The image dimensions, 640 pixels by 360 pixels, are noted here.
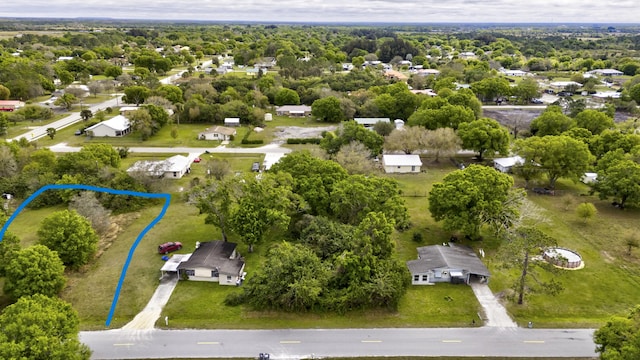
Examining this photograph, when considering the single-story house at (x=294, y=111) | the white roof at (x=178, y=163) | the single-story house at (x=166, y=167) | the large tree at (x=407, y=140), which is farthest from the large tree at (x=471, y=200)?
the single-story house at (x=294, y=111)

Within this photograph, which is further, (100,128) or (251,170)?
(100,128)

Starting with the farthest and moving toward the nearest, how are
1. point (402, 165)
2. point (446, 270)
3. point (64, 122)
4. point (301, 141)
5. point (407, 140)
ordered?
point (64, 122), point (301, 141), point (407, 140), point (402, 165), point (446, 270)

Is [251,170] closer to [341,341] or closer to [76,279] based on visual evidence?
[76,279]

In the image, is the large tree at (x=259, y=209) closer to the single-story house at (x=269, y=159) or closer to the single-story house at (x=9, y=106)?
the single-story house at (x=269, y=159)

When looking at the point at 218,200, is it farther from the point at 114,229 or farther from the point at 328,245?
the point at 114,229

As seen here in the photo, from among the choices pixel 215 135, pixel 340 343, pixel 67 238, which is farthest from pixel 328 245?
pixel 215 135

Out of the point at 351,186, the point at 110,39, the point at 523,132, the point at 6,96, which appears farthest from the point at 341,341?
the point at 110,39
